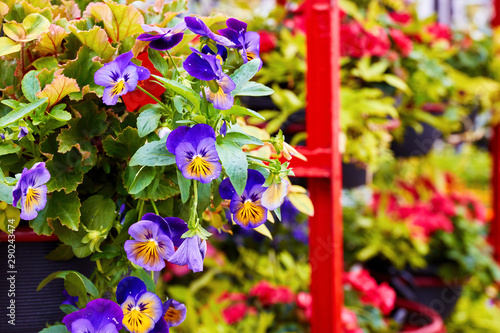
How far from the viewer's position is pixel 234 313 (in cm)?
135

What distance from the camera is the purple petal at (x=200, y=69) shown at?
0.51 meters

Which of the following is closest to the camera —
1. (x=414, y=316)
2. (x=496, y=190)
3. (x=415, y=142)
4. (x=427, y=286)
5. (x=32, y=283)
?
(x=32, y=283)

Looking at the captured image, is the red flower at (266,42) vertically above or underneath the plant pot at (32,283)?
above

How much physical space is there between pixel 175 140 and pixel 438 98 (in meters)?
1.34

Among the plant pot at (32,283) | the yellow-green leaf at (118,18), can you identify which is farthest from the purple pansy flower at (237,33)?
the plant pot at (32,283)

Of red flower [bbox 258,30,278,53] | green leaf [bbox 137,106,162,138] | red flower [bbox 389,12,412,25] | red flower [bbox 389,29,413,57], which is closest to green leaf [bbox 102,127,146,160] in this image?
green leaf [bbox 137,106,162,138]

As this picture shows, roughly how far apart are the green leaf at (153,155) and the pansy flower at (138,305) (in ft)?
0.44

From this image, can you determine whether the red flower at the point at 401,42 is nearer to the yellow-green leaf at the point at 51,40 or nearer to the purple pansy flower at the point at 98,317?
the yellow-green leaf at the point at 51,40

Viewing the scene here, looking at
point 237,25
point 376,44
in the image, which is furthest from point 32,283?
point 376,44

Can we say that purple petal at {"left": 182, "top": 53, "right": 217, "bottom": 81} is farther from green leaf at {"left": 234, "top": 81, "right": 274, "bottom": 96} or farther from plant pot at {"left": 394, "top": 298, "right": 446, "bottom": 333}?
plant pot at {"left": 394, "top": 298, "right": 446, "bottom": 333}

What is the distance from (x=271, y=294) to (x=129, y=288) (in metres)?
0.84

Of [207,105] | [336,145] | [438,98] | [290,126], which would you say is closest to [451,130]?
[438,98]

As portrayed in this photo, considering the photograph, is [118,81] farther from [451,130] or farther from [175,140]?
[451,130]

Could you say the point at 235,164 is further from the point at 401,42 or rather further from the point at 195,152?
the point at 401,42
